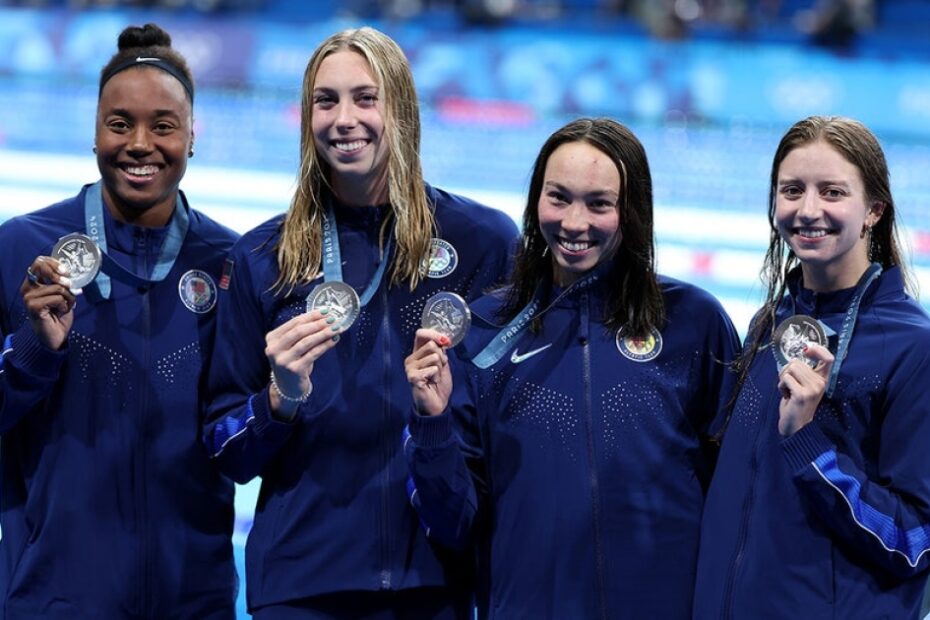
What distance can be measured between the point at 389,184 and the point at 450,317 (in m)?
0.45

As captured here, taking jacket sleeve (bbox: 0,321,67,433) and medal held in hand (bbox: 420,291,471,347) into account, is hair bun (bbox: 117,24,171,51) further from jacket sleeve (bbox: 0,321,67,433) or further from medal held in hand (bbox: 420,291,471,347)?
medal held in hand (bbox: 420,291,471,347)

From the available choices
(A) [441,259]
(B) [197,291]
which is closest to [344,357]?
(A) [441,259]

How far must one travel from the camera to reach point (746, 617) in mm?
2697

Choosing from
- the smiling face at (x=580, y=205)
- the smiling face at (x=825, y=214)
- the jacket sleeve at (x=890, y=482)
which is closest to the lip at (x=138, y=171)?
the smiling face at (x=580, y=205)

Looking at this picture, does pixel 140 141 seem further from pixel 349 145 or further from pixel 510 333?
pixel 510 333

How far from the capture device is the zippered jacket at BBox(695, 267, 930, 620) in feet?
8.59

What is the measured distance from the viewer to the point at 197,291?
3254mm

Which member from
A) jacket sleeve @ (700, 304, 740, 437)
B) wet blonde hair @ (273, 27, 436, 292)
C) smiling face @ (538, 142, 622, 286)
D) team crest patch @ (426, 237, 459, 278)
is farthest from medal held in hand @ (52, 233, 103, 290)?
jacket sleeve @ (700, 304, 740, 437)

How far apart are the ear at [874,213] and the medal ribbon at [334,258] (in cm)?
100

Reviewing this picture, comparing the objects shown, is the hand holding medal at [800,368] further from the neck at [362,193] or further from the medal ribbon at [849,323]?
the neck at [362,193]

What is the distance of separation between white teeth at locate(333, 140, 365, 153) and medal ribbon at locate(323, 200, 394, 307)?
6.2 inches

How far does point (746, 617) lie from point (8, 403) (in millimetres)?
1603

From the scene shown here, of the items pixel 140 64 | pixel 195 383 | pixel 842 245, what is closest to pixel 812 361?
pixel 842 245

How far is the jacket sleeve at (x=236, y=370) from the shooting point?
3.06 metres
